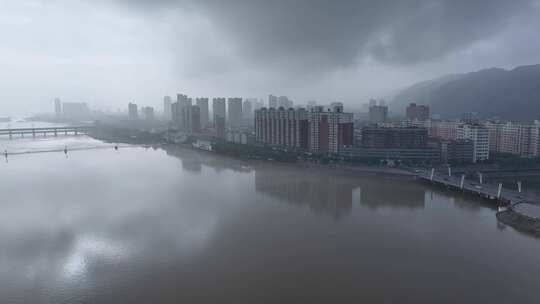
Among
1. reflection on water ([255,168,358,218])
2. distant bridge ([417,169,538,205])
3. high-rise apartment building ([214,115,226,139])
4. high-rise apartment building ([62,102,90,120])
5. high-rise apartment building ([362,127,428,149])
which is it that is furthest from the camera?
high-rise apartment building ([62,102,90,120])

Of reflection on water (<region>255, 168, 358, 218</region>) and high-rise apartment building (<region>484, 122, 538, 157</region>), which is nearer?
reflection on water (<region>255, 168, 358, 218</region>)

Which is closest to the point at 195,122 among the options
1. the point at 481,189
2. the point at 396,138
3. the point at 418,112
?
the point at 396,138

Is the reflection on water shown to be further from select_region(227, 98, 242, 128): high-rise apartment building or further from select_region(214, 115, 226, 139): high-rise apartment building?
select_region(227, 98, 242, 128): high-rise apartment building

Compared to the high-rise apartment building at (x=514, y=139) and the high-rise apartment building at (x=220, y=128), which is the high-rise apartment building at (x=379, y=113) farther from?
the high-rise apartment building at (x=514, y=139)

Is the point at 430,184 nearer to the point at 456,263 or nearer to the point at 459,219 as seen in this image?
the point at 459,219

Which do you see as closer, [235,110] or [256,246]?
[256,246]

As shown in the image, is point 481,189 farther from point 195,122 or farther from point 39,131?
point 39,131

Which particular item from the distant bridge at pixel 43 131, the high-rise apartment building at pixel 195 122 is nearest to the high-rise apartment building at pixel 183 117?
the high-rise apartment building at pixel 195 122

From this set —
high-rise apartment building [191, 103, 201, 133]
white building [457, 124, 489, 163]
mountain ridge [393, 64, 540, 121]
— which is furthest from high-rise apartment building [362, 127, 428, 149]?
mountain ridge [393, 64, 540, 121]
